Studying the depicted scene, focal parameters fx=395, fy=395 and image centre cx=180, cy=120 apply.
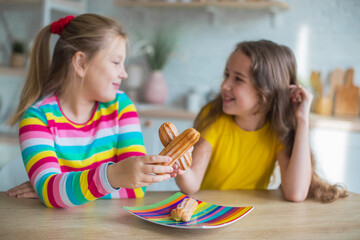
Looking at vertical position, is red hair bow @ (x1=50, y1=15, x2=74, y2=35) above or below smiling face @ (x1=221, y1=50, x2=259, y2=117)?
above

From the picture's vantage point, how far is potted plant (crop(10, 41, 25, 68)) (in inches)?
122

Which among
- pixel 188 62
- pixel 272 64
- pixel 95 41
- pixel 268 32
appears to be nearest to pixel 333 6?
pixel 268 32

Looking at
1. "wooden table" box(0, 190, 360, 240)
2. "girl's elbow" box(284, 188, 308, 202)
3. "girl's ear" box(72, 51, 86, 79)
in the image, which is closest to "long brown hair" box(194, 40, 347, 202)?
"girl's elbow" box(284, 188, 308, 202)

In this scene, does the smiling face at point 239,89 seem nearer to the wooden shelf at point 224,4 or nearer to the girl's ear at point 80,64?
the girl's ear at point 80,64

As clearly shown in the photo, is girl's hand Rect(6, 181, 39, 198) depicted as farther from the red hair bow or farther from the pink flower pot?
the pink flower pot

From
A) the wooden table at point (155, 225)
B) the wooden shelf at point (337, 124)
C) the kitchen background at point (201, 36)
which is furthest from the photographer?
the kitchen background at point (201, 36)

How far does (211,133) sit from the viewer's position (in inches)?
58.1

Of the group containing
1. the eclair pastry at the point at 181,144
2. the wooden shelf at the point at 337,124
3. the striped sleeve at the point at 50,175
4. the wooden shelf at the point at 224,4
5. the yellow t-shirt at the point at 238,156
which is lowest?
the wooden shelf at the point at 337,124

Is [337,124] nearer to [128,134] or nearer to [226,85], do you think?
[226,85]

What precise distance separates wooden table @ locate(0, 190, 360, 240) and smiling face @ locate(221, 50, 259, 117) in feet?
1.25

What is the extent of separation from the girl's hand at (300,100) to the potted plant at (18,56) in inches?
93.5

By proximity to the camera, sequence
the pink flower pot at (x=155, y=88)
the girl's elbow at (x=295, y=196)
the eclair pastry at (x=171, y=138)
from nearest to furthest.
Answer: the eclair pastry at (x=171, y=138) → the girl's elbow at (x=295, y=196) → the pink flower pot at (x=155, y=88)

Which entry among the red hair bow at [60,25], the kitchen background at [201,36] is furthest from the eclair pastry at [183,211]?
the kitchen background at [201,36]

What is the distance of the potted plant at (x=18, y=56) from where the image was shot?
309 cm
